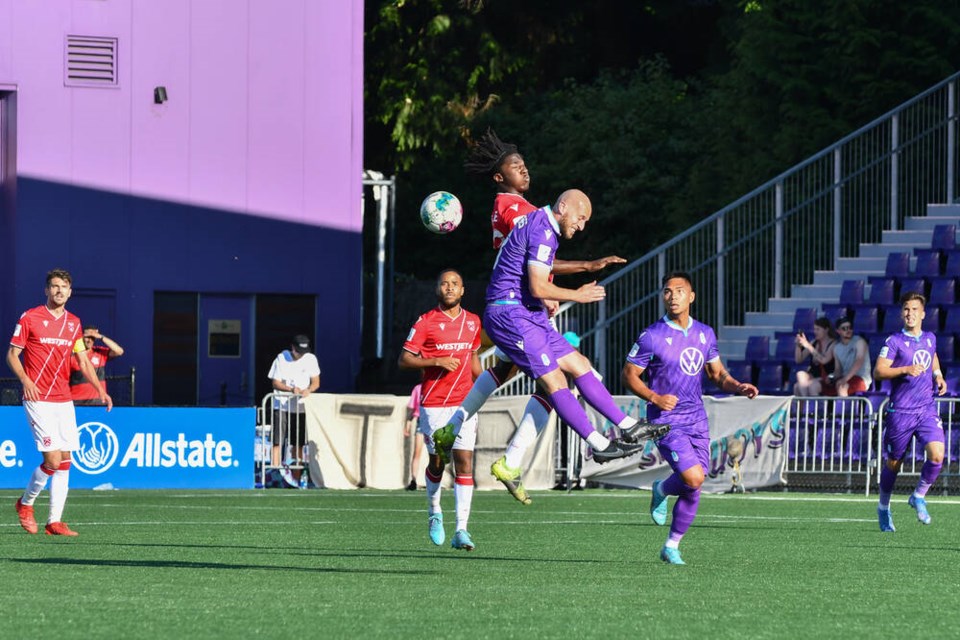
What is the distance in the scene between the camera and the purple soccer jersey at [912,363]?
52.1 ft

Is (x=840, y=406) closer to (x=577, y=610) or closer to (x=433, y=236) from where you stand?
(x=577, y=610)

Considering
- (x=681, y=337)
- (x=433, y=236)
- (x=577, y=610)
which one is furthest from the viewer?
(x=433, y=236)

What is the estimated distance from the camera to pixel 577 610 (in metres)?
8.55

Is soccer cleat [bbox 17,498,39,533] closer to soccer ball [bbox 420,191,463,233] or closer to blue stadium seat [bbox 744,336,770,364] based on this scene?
soccer ball [bbox 420,191,463,233]

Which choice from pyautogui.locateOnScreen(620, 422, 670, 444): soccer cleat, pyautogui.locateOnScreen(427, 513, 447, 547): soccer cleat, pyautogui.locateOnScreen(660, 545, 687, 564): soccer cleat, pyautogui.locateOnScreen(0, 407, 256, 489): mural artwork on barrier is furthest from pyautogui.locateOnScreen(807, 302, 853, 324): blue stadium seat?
pyautogui.locateOnScreen(620, 422, 670, 444): soccer cleat

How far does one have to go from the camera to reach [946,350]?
23.3m

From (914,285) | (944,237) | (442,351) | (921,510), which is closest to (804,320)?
(914,285)

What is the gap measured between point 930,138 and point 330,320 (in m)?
10.3

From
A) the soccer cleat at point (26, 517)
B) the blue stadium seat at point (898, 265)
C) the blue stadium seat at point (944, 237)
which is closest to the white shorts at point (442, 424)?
the soccer cleat at point (26, 517)

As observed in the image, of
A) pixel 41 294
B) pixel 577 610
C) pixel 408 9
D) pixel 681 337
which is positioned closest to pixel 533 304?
pixel 681 337

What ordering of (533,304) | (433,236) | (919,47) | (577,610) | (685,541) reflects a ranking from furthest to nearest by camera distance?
(433,236)
(919,47)
(685,541)
(533,304)
(577,610)

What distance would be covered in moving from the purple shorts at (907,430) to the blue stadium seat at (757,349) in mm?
9504

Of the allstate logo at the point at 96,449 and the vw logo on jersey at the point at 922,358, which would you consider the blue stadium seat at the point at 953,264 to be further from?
the allstate logo at the point at 96,449

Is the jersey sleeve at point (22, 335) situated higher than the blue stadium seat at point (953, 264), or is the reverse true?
the blue stadium seat at point (953, 264)
